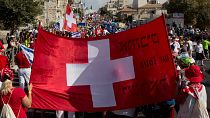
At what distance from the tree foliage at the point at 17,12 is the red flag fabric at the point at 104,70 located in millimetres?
33478

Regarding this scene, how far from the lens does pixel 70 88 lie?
714 cm

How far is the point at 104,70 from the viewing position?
23.5ft

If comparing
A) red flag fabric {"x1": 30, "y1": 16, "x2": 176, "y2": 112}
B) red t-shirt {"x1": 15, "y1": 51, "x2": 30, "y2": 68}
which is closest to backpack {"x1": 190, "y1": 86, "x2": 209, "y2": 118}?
red flag fabric {"x1": 30, "y1": 16, "x2": 176, "y2": 112}

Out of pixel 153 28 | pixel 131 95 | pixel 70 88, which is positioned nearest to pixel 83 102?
pixel 70 88

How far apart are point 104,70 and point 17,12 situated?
34.1 m

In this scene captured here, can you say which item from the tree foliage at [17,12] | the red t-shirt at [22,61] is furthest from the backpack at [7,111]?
the tree foliage at [17,12]

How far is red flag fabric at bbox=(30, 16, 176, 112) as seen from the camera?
22.8ft

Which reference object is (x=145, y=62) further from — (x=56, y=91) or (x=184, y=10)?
(x=184, y=10)

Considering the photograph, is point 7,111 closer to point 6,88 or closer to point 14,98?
point 14,98

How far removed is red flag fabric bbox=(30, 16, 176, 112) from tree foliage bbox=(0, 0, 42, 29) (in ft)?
110

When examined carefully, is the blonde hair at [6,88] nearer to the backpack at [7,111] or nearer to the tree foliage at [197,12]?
the backpack at [7,111]

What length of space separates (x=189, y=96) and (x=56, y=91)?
2028 mm

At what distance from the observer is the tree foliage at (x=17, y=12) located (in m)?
40.1

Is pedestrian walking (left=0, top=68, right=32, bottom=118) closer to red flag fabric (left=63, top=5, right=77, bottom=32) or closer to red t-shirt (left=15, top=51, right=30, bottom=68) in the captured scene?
red t-shirt (left=15, top=51, right=30, bottom=68)
